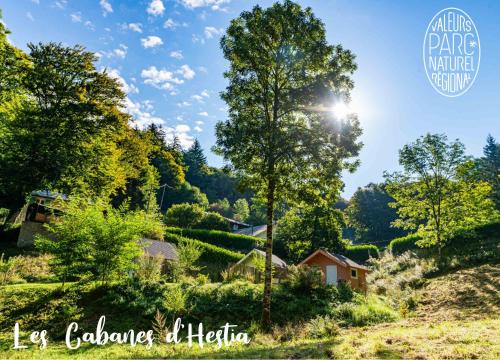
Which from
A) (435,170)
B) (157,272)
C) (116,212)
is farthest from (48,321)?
(435,170)

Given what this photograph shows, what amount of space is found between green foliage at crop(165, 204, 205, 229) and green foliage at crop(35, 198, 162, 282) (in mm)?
28714

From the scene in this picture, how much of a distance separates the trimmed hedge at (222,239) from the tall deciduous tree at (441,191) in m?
19.6

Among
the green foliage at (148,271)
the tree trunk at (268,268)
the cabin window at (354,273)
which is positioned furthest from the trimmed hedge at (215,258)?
the tree trunk at (268,268)

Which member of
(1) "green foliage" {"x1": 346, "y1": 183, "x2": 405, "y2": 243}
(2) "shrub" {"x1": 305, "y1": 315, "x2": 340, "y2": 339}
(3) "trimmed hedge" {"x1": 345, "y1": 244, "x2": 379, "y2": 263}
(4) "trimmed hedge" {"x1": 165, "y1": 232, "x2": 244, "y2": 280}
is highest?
(1) "green foliage" {"x1": 346, "y1": 183, "x2": 405, "y2": 243}

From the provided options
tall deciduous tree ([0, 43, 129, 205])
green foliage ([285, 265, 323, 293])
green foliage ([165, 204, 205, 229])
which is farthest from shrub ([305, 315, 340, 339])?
green foliage ([165, 204, 205, 229])

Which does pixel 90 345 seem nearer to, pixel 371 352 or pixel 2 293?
pixel 2 293

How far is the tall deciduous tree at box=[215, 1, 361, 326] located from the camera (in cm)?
1327

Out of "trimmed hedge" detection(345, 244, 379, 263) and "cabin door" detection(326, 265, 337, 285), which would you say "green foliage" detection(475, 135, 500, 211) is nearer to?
"trimmed hedge" detection(345, 244, 379, 263)

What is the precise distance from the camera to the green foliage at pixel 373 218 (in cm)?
6412

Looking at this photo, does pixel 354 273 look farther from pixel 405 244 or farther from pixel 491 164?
pixel 491 164

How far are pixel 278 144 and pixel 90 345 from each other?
9.54m

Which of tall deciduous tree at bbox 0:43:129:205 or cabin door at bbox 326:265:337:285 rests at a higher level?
tall deciduous tree at bbox 0:43:129:205

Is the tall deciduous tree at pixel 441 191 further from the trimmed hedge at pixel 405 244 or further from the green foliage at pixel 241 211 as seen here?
the green foliage at pixel 241 211

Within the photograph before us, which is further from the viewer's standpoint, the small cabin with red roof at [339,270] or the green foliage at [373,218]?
the green foliage at [373,218]
